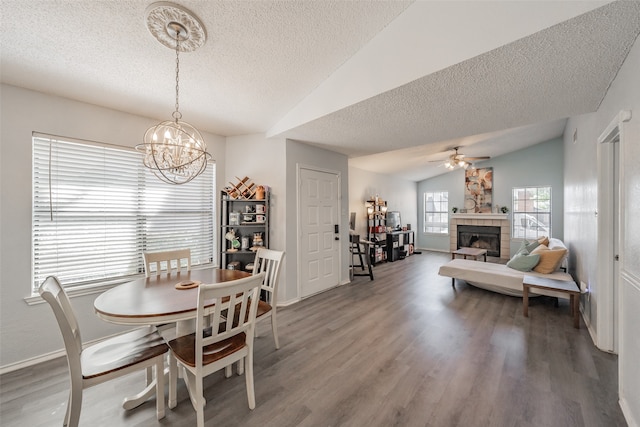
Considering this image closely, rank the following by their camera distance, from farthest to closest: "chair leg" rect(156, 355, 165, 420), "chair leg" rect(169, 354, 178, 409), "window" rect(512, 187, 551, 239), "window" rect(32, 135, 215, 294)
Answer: "window" rect(512, 187, 551, 239) → "window" rect(32, 135, 215, 294) → "chair leg" rect(169, 354, 178, 409) → "chair leg" rect(156, 355, 165, 420)

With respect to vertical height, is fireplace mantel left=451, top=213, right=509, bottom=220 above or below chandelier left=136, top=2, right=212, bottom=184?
below

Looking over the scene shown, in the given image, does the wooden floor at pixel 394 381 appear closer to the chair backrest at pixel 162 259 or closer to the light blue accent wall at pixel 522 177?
the chair backrest at pixel 162 259

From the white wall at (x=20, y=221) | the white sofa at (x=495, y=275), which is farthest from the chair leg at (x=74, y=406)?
the white sofa at (x=495, y=275)

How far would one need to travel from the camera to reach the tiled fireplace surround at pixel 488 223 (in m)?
7.23

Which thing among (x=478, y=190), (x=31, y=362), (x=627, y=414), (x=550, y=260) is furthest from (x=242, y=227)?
(x=478, y=190)

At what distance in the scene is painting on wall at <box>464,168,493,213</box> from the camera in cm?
767

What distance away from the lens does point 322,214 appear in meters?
4.27

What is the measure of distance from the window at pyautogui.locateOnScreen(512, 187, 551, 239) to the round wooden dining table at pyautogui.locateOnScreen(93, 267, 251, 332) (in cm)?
834

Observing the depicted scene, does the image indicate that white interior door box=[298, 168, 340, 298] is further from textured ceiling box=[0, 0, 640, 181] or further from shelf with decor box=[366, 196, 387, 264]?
shelf with decor box=[366, 196, 387, 264]

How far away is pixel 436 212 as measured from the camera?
350 inches

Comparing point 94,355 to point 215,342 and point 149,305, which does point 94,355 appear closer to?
point 149,305

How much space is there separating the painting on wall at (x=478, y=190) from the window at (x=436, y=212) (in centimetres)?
71

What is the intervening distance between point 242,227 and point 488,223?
7.43m

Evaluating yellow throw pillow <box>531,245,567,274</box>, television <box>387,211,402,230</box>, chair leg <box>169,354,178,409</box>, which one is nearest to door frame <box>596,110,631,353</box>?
yellow throw pillow <box>531,245,567,274</box>
